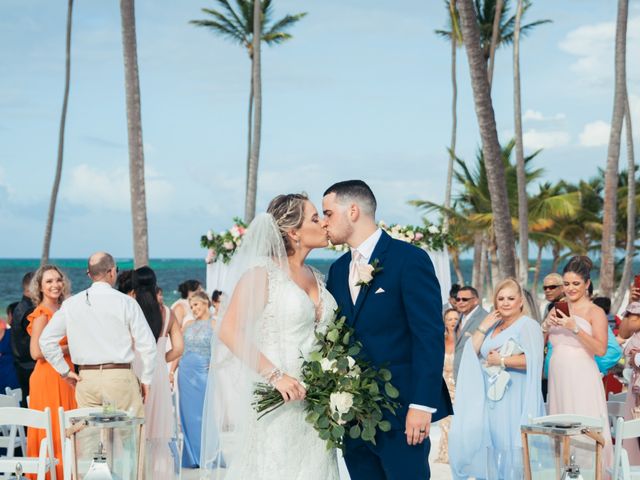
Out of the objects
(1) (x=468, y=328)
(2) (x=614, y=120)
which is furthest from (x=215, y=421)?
(2) (x=614, y=120)

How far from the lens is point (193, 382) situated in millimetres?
10469

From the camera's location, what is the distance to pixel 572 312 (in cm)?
764

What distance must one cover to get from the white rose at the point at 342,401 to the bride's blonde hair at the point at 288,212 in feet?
2.80

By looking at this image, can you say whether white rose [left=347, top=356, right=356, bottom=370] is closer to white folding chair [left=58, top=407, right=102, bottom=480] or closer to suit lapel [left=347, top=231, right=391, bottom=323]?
suit lapel [left=347, top=231, right=391, bottom=323]

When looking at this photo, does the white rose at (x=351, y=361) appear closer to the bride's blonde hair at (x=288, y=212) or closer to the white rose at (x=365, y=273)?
the white rose at (x=365, y=273)

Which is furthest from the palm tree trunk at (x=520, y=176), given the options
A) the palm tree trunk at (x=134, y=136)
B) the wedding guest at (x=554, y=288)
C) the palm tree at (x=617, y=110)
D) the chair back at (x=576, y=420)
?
the chair back at (x=576, y=420)

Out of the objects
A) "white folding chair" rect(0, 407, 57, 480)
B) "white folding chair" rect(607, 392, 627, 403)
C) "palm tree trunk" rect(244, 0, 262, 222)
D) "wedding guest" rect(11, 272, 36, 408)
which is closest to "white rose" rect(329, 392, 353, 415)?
"white folding chair" rect(0, 407, 57, 480)

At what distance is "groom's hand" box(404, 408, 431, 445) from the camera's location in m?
4.70

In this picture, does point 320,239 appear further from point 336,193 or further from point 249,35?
point 249,35

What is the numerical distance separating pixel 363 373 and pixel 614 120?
52.7 feet

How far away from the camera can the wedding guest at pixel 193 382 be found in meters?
10.4

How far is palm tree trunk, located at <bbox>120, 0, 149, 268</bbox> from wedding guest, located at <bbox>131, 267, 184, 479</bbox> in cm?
757

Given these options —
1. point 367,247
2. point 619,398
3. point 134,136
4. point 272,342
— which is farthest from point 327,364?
point 134,136

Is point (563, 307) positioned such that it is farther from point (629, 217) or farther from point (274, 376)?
point (629, 217)
